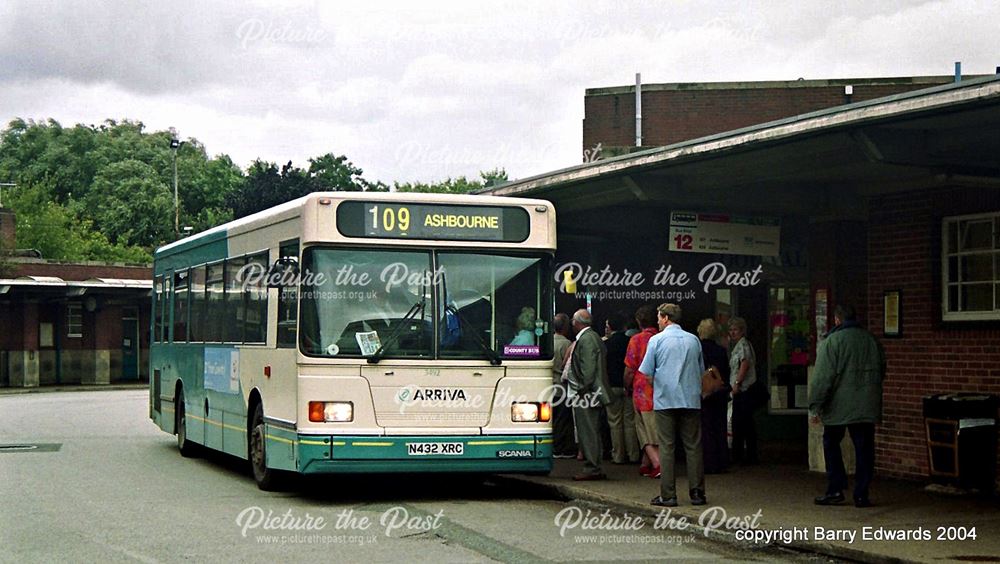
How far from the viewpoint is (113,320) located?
49281 millimetres

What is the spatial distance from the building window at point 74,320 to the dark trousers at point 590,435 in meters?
37.0

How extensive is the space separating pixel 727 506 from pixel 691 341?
4.84 ft

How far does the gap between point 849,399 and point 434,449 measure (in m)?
3.69

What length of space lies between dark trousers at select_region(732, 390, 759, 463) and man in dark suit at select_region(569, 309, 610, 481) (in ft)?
7.57

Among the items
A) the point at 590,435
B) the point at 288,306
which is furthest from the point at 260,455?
the point at 590,435

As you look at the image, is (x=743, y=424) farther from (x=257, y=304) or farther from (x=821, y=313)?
(x=257, y=304)

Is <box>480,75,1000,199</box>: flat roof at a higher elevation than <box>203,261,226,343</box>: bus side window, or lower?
higher

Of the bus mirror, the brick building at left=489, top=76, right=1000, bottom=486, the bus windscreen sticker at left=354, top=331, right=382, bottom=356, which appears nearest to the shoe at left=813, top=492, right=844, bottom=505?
the brick building at left=489, top=76, right=1000, bottom=486

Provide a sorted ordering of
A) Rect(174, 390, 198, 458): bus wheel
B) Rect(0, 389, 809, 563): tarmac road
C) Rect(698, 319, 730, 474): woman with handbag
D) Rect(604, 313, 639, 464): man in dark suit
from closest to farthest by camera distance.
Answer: Rect(0, 389, 809, 563): tarmac road, Rect(698, 319, 730, 474): woman with handbag, Rect(604, 313, 639, 464): man in dark suit, Rect(174, 390, 198, 458): bus wheel

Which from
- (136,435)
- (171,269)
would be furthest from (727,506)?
(136,435)

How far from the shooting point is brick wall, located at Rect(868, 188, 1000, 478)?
530 inches

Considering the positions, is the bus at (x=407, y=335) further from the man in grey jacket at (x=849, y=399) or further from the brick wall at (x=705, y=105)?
the brick wall at (x=705, y=105)

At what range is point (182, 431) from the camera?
18.9 metres

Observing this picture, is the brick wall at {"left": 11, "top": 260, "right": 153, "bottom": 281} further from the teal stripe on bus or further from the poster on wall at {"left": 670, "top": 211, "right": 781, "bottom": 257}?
the poster on wall at {"left": 670, "top": 211, "right": 781, "bottom": 257}
